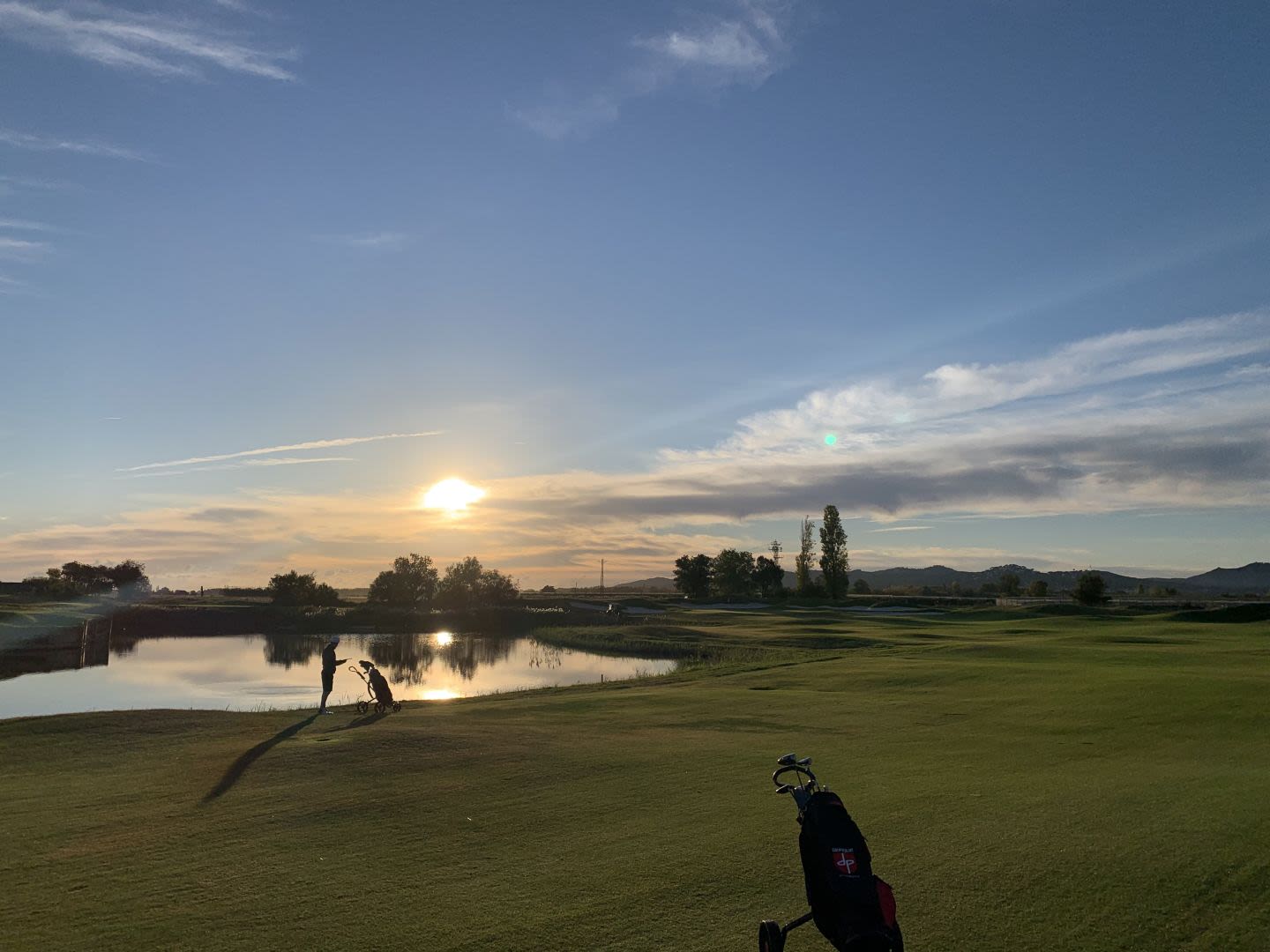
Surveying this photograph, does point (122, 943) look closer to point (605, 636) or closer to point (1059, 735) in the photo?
point (1059, 735)

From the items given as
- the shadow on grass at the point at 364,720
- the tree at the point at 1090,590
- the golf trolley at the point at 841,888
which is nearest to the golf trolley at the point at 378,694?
the shadow on grass at the point at 364,720

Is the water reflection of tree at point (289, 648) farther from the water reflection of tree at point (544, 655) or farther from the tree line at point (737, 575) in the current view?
the tree line at point (737, 575)

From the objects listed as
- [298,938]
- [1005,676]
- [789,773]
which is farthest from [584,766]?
[1005,676]

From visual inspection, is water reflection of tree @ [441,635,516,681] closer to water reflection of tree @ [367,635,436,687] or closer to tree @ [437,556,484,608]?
water reflection of tree @ [367,635,436,687]

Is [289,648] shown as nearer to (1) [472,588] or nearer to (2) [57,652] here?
(2) [57,652]

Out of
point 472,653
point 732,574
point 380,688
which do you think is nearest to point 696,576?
point 732,574

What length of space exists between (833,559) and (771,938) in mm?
140511

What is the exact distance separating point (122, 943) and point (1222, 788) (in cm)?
1468

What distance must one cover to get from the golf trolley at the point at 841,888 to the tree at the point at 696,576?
15385 cm

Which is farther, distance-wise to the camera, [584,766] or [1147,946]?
[584,766]

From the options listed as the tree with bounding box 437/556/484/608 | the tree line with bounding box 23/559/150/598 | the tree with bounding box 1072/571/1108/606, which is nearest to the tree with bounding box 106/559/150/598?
the tree line with bounding box 23/559/150/598

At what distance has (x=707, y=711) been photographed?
23969 mm

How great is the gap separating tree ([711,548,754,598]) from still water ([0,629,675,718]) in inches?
2995

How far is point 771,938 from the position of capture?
650 cm
